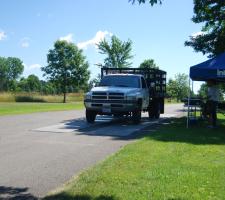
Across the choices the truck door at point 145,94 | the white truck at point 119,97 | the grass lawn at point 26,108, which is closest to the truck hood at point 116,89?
the white truck at point 119,97

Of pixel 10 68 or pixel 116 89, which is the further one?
pixel 10 68

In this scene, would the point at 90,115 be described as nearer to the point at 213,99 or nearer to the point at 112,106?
the point at 112,106

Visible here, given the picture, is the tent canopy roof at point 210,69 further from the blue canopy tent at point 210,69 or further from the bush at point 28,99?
the bush at point 28,99

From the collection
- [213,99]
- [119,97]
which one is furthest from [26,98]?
[213,99]

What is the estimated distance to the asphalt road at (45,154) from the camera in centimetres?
685

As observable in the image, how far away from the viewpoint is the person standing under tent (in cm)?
1734

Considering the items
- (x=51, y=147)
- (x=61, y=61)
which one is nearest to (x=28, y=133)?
(x=51, y=147)

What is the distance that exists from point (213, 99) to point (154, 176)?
35.9 feet

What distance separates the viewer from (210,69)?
15438mm

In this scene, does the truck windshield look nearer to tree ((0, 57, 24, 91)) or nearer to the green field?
the green field

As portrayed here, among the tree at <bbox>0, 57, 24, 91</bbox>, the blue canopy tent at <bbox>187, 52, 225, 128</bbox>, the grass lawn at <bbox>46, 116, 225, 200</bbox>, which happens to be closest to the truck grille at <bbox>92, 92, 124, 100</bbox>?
the blue canopy tent at <bbox>187, 52, 225, 128</bbox>

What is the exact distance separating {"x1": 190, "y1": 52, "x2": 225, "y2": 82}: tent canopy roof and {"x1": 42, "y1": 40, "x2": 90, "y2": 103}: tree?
6304 centimetres

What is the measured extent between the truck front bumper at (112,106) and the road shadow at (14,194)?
11.6 meters

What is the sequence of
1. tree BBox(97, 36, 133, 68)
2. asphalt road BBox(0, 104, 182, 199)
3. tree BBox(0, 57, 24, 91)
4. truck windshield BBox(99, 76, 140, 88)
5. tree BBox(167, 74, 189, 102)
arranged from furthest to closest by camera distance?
tree BBox(0, 57, 24, 91), tree BBox(167, 74, 189, 102), tree BBox(97, 36, 133, 68), truck windshield BBox(99, 76, 140, 88), asphalt road BBox(0, 104, 182, 199)
